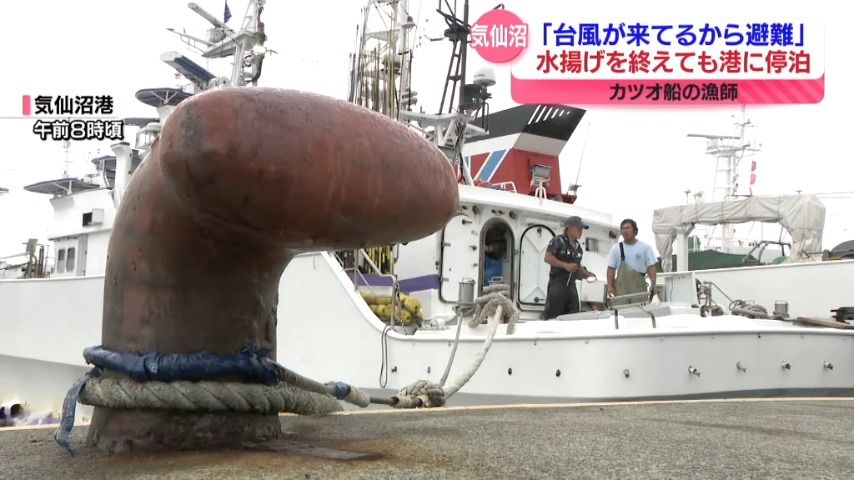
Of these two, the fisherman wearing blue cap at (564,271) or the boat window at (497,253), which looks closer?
the fisherman wearing blue cap at (564,271)

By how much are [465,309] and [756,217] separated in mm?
9727

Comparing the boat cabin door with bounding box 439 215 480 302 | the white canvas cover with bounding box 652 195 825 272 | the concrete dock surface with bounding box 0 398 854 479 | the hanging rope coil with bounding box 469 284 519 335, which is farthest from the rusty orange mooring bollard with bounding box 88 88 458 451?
the white canvas cover with bounding box 652 195 825 272

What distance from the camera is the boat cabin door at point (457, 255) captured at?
7.29 m

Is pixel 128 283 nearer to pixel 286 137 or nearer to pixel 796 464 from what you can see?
pixel 286 137

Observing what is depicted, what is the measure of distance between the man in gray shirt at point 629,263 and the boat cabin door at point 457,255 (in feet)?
5.25

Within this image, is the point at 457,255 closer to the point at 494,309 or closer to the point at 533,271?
the point at 533,271

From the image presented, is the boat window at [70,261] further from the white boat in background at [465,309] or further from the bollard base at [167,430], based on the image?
the bollard base at [167,430]

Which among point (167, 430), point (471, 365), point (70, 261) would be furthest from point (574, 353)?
point (70, 261)

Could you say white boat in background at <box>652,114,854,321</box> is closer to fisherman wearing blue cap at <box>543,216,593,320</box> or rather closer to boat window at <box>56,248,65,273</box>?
fisherman wearing blue cap at <box>543,216,593,320</box>

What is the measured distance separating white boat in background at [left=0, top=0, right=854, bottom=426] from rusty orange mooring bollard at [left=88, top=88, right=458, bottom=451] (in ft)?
9.13

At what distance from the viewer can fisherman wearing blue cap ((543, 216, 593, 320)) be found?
6355mm

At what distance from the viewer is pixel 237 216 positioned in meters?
1.47

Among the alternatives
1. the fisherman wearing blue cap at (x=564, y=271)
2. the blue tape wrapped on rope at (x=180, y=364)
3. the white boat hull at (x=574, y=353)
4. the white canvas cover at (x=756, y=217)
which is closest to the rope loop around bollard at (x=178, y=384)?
the blue tape wrapped on rope at (x=180, y=364)

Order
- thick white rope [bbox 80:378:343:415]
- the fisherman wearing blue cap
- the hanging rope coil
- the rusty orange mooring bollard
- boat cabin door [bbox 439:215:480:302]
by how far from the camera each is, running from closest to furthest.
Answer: the rusty orange mooring bollard
thick white rope [bbox 80:378:343:415]
the hanging rope coil
the fisherman wearing blue cap
boat cabin door [bbox 439:215:480:302]
